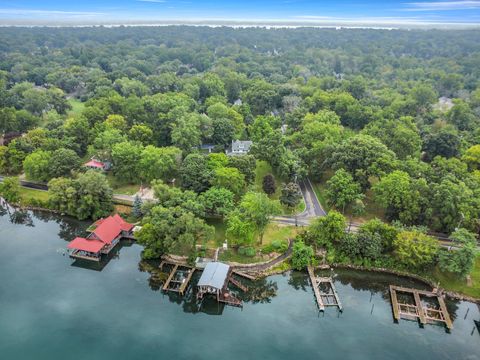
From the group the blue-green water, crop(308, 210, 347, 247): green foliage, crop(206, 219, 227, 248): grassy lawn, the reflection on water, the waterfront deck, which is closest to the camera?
the blue-green water

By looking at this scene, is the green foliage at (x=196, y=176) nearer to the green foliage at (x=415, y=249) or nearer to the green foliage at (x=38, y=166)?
the green foliage at (x=38, y=166)

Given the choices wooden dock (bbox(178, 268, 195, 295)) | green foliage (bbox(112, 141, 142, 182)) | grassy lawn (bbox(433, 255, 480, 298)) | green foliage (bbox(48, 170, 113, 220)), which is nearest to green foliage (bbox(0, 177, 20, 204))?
green foliage (bbox(48, 170, 113, 220))

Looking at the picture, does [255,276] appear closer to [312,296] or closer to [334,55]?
[312,296]

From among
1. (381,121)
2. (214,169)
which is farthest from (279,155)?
(381,121)

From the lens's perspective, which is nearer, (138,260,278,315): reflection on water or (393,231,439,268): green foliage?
(138,260,278,315): reflection on water

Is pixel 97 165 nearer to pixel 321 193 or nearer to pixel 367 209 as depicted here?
pixel 321 193

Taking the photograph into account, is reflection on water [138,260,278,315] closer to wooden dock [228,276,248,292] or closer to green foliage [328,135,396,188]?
wooden dock [228,276,248,292]

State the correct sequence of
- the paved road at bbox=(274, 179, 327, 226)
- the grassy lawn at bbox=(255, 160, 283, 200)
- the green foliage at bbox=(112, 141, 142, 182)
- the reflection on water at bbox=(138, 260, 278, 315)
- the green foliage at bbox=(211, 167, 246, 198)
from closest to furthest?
the reflection on water at bbox=(138, 260, 278, 315) < the paved road at bbox=(274, 179, 327, 226) < the green foliage at bbox=(211, 167, 246, 198) < the grassy lawn at bbox=(255, 160, 283, 200) < the green foliage at bbox=(112, 141, 142, 182)
